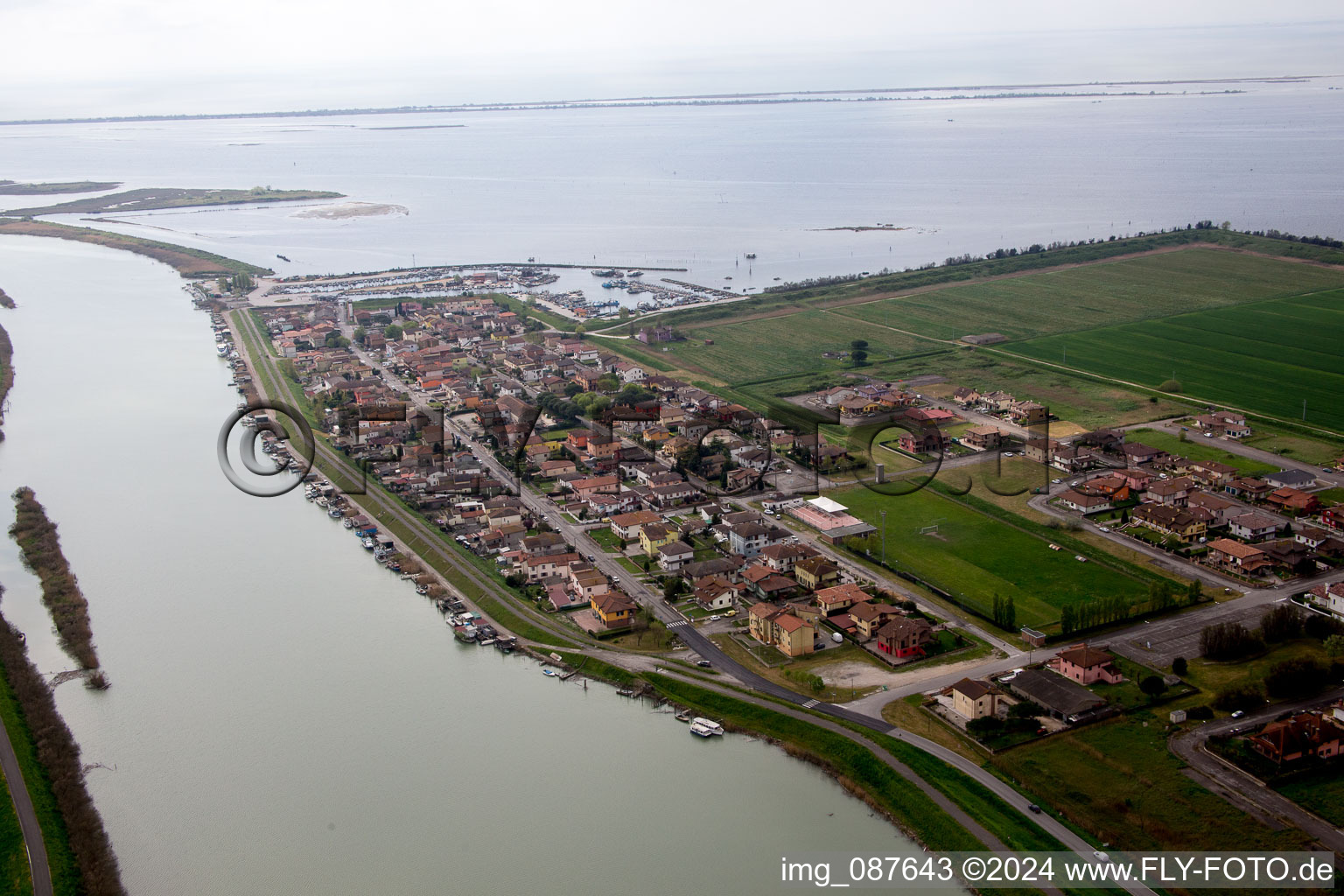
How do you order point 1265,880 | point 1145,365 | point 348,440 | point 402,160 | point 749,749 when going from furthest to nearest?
point 402,160, point 1145,365, point 348,440, point 749,749, point 1265,880

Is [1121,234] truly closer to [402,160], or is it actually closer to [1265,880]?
[1265,880]

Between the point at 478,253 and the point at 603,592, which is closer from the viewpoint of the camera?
the point at 603,592

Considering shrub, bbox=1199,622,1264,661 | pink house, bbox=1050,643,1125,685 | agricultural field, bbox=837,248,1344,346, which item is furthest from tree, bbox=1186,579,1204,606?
agricultural field, bbox=837,248,1344,346

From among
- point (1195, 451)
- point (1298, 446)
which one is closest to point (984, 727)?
point (1195, 451)

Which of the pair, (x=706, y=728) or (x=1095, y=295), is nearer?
(x=706, y=728)

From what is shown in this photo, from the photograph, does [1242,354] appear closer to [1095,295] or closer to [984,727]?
[1095,295]

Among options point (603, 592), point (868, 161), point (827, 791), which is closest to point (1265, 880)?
point (827, 791)
